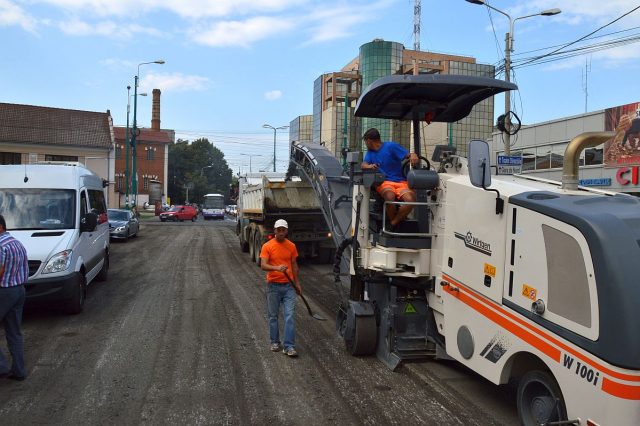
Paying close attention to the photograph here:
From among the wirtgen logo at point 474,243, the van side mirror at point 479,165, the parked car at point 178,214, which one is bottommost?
the parked car at point 178,214

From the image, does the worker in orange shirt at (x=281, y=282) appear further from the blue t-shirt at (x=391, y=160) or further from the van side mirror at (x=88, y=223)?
the van side mirror at (x=88, y=223)

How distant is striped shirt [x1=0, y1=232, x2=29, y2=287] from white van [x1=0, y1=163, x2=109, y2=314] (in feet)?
6.90

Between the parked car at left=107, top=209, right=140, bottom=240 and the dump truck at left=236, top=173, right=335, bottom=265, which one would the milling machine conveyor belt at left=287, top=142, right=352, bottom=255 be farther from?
the parked car at left=107, top=209, right=140, bottom=240

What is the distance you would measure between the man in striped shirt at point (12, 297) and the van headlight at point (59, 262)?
220 centimetres

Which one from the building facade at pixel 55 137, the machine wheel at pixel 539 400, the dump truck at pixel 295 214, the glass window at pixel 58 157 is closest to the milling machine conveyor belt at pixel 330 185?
the dump truck at pixel 295 214

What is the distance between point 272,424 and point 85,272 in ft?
18.7

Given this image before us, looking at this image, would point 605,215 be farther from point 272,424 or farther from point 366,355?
point 366,355

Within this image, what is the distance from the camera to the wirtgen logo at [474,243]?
14.8 feet

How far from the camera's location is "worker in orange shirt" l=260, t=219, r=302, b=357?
632 centimetres

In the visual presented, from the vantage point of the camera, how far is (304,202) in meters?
14.0

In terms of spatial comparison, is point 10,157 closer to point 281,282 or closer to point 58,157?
point 58,157

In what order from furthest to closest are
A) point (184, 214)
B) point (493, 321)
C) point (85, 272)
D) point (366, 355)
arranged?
point (184, 214) → point (85, 272) → point (366, 355) → point (493, 321)

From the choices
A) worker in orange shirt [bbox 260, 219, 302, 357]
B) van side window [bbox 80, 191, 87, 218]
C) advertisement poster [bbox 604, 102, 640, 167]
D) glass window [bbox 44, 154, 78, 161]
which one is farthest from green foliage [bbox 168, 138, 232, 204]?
worker in orange shirt [bbox 260, 219, 302, 357]

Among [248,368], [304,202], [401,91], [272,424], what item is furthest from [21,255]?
[304,202]
